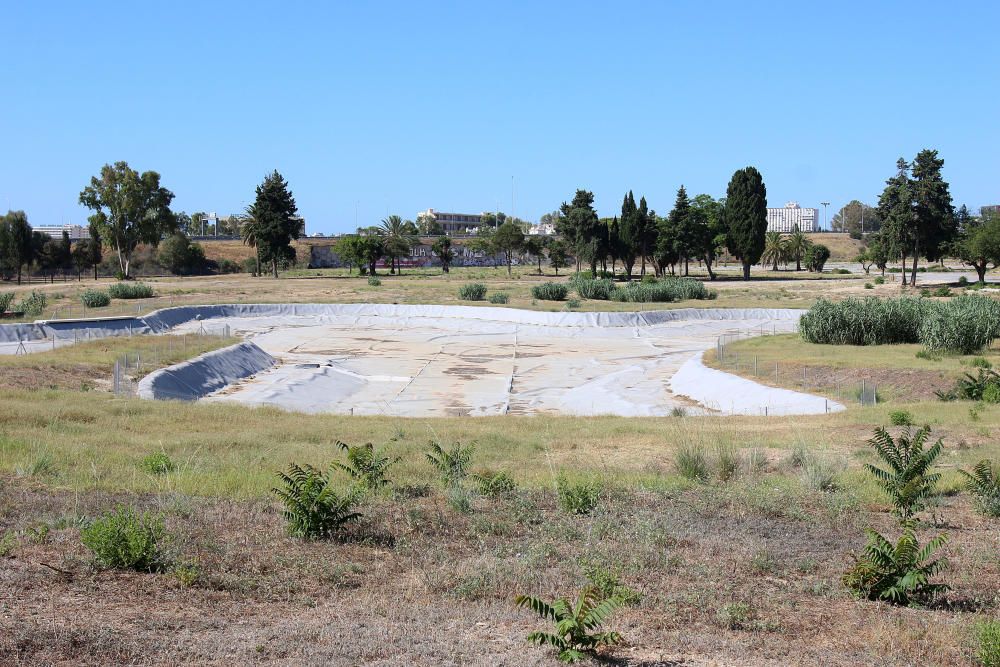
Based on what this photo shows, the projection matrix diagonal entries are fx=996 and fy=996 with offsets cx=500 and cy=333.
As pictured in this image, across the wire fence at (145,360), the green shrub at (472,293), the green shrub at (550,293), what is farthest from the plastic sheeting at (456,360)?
the green shrub at (550,293)

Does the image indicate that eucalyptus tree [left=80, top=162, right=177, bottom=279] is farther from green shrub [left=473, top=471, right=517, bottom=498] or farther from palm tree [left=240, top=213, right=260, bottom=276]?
green shrub [left=473, top=471, right=517, bottom=498]

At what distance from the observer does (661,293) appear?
247 ft

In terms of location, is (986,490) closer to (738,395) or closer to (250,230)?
(738,395)

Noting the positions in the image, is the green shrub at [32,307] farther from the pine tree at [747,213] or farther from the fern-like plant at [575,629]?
the pine tree at [747,213]

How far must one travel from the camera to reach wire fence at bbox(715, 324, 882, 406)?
2770 cm

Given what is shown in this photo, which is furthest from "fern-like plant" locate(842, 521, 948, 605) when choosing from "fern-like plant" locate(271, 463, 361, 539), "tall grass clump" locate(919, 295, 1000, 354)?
"tall grass clump" locate(919, 295, 1000, 354)

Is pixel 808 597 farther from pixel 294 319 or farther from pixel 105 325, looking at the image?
pixel 294 319

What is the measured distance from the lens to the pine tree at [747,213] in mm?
103625

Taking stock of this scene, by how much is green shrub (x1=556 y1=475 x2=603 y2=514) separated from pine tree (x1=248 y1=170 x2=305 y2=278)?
99.7 m

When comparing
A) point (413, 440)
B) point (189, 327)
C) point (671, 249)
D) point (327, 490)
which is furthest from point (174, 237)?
point (327, 490)

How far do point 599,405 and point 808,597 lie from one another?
23364mm

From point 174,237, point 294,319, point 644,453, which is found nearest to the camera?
point 644,453

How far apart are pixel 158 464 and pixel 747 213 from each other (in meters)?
95.7

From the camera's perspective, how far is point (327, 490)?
404 inches
